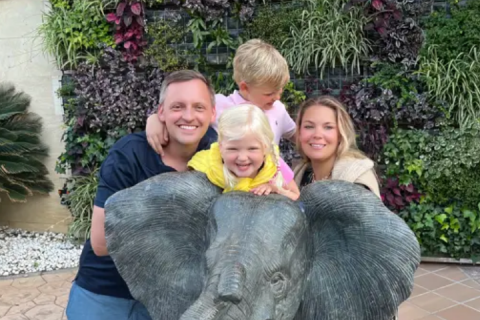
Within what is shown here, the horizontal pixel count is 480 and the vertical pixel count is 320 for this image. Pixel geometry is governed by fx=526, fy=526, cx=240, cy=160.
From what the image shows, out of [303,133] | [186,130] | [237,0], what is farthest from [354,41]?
[186,130]

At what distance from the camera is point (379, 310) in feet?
4.24

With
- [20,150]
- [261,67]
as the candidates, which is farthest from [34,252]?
[261,67]

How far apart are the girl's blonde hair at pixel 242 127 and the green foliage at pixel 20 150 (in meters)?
5.02

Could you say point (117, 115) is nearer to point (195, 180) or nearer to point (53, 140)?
point (53, 140)

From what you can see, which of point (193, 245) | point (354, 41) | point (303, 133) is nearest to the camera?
point (193, 245)

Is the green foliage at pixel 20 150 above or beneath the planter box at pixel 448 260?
above

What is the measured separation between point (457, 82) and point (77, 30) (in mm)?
4034

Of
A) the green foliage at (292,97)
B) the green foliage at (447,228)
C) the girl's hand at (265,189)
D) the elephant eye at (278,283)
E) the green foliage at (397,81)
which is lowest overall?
the green foliage at (447,228)

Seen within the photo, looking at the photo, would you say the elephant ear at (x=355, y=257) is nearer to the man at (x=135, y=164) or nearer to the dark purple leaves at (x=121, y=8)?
the man at (x=135, y=164)

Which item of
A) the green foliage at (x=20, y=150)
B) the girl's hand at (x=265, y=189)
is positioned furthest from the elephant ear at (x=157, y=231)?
the green foliage at (x=20, y=150)

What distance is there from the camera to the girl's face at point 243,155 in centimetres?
141

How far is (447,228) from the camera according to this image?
17.1 ft

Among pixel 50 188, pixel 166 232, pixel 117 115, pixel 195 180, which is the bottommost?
pixel 50 188

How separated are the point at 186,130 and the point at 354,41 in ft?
12.8
